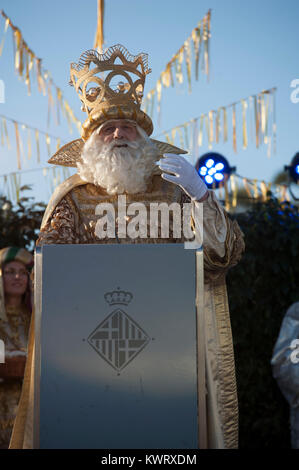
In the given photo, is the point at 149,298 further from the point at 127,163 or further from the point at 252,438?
the point at 252,438

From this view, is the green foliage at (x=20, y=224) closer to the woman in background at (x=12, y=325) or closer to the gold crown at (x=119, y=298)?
the woman in background at (x=12, y=325)

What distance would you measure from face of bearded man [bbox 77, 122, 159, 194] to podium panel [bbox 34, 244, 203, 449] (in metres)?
1.04

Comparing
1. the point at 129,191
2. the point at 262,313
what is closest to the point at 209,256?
the point at 129,191

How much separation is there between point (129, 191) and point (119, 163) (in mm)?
150

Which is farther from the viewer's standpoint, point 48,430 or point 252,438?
point 252,438

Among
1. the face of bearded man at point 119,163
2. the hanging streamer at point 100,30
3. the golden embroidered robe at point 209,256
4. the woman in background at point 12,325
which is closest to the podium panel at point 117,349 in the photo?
the golden embroidered robe at point 209,256

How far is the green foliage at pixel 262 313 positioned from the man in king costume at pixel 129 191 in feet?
7.98

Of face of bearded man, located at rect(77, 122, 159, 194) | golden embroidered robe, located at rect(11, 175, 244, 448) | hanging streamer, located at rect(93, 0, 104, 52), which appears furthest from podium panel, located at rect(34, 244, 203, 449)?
hanging streamer, located at rect(93, 0, 104, 52)

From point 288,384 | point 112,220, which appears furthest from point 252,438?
point 112,220

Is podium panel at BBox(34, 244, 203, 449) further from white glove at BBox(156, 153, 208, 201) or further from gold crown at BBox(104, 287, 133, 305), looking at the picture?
white glove at BBox(156, 153, 208, 201)

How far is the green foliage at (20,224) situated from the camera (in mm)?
6426

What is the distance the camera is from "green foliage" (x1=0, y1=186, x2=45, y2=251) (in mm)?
6426
